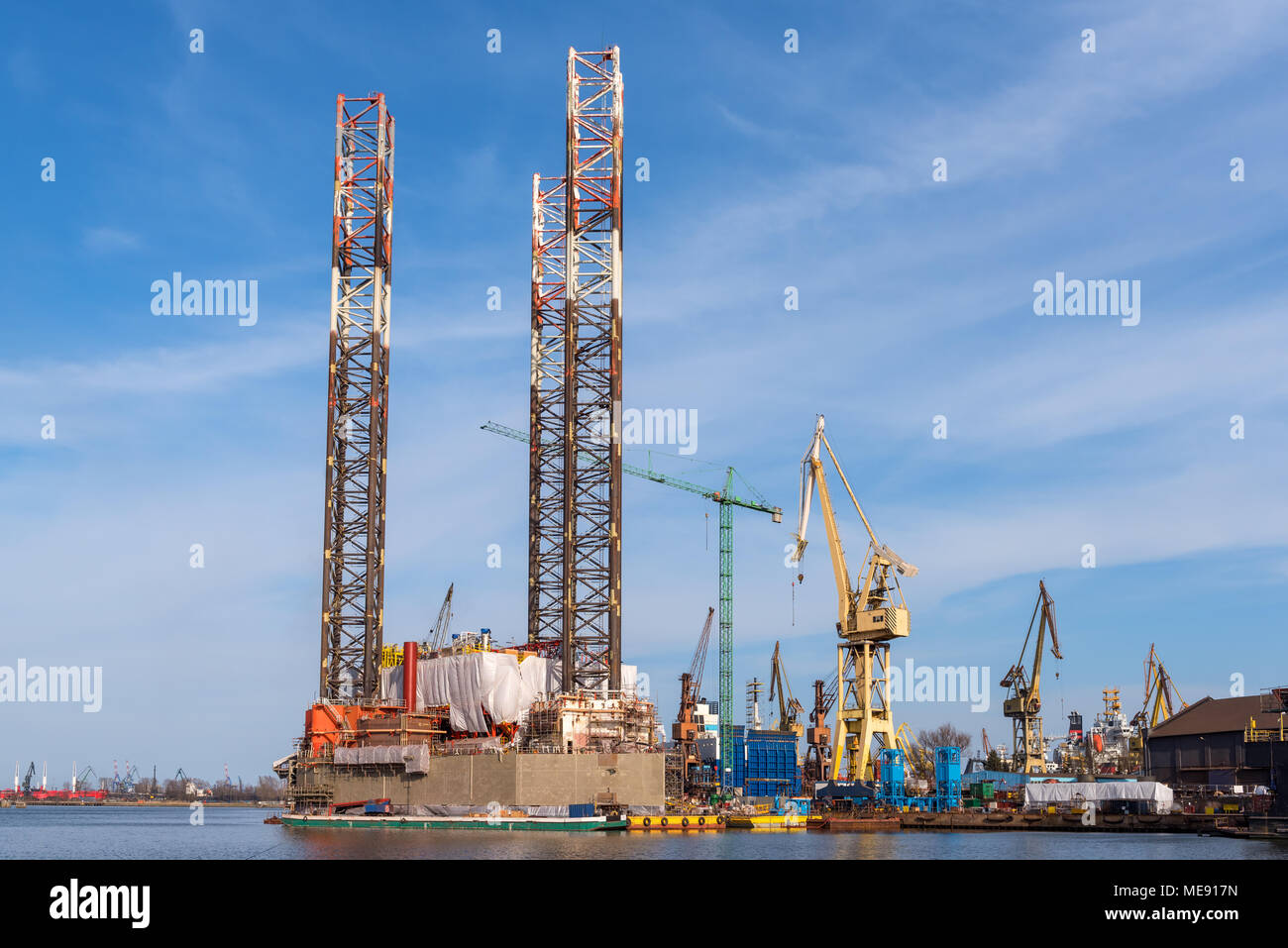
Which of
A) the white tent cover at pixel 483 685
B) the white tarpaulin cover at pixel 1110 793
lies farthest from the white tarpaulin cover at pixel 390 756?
the white tarpaulin cover at pixel 1110 793

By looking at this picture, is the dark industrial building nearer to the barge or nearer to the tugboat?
the tugboat

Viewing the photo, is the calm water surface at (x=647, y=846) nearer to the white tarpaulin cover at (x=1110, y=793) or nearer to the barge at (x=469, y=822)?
the barge at (x=469, y=822)

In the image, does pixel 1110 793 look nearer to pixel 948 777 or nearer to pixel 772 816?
pixel 948 777

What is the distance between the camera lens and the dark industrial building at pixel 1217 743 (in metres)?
106

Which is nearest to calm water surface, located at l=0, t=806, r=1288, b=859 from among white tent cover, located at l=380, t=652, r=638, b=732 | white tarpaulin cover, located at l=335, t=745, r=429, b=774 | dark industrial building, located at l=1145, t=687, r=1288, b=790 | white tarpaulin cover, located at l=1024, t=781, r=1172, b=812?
white tarpaulin cover, located at l=335, t=745, r=429, b=774

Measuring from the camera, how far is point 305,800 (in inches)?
3780

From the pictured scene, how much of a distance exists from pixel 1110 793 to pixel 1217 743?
781 inches

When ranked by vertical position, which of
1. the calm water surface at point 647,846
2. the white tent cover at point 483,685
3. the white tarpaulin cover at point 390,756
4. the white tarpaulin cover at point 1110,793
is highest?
the white tent cover at point 483,685

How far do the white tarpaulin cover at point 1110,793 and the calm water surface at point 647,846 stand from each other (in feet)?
35.6

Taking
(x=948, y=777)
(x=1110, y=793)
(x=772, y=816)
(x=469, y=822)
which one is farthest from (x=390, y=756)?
(x=1110, y=793)

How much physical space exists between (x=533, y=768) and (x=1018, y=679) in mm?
91297
